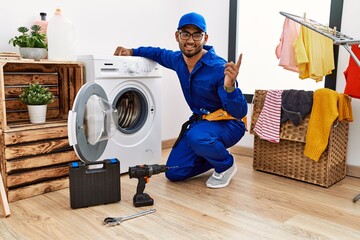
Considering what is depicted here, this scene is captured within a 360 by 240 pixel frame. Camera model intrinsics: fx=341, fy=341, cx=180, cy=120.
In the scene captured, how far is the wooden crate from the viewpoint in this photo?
188 centimetres

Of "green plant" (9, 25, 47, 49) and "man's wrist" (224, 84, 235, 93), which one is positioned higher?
"green plant" (9, 25, 47, 49)

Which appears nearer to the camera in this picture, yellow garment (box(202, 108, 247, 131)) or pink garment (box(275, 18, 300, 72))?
yellow garment (box(202, 108, 247, 131))

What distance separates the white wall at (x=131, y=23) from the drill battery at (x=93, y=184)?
106cm

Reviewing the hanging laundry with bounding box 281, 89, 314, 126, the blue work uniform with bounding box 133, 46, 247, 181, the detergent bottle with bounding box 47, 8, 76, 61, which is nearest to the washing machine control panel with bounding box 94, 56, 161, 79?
the blue work uniform with bounding box 133, 46, 247, 181

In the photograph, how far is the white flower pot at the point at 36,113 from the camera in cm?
207

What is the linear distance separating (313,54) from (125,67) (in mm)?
1282

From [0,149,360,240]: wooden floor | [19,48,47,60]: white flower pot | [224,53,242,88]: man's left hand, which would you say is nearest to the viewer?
[0,149,360,240]: wooden floor

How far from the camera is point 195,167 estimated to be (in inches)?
92.3

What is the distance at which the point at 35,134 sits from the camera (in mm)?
1971

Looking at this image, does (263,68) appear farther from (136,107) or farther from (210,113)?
(136,107)

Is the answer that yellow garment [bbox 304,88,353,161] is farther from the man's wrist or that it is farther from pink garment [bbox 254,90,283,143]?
the man's wrist

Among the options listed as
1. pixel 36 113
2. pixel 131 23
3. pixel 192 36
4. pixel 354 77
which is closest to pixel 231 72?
pixel 192 36

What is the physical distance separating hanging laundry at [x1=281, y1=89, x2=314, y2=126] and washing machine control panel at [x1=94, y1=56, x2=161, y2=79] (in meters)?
0.94

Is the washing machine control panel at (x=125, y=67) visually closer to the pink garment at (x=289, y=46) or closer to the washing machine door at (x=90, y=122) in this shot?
the washing machine door at (x=90, y=122)
